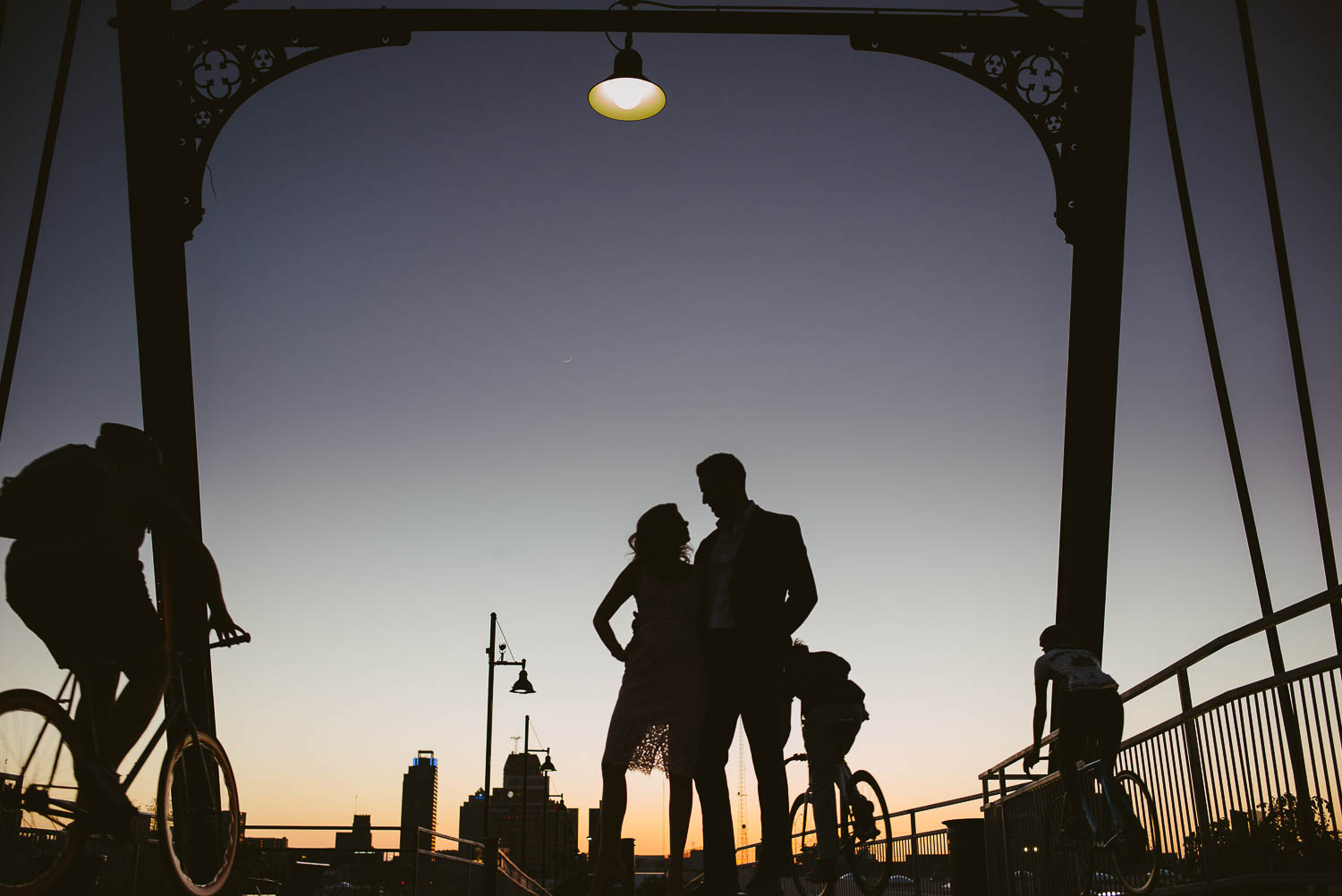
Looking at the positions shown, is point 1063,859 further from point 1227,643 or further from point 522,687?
point 522,687

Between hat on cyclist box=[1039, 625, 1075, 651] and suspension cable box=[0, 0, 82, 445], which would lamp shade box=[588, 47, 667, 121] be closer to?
suspension cable box=[0, 0, 82, 445]

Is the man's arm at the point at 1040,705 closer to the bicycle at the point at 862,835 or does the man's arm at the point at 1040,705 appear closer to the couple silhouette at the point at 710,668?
the bicycle at the point at 862,835

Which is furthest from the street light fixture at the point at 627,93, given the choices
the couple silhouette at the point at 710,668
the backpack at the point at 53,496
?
the backpack at the point at 53,496

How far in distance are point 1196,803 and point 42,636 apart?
6.21 meters

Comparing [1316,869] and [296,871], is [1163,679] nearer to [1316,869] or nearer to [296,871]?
[1316,869]

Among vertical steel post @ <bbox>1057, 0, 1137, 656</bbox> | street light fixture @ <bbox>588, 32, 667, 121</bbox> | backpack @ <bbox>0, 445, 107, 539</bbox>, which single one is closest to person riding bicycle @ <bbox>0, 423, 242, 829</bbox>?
backpack @ <bbox>0, 445, 107, 539</bbox>

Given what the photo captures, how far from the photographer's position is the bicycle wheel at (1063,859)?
26.6 ft

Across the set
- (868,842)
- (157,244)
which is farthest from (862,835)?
(157,244)

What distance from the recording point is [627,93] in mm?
9695

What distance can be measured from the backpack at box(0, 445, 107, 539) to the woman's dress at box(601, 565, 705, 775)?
273 cm

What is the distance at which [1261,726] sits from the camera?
630 cm

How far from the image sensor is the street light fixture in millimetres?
9625

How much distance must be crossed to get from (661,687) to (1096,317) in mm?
5156

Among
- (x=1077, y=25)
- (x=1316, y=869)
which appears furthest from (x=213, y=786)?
(x=1077, y=25)
